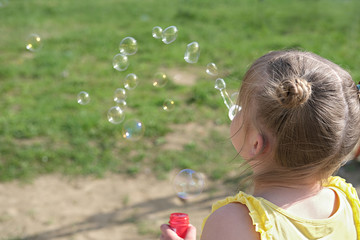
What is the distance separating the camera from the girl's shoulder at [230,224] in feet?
3.89

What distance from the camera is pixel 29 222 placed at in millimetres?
3160

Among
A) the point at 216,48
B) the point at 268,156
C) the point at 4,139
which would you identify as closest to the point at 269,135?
the point at 268,156

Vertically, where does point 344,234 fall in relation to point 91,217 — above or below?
below

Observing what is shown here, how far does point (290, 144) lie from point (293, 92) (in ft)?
0.49

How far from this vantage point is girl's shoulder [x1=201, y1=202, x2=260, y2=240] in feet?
3.89

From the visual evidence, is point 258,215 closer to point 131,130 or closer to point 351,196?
point 351,196

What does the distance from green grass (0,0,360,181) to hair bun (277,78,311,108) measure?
66 centimetres

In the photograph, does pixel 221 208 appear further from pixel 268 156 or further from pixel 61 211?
pixel 61 211

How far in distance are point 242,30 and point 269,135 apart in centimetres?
637

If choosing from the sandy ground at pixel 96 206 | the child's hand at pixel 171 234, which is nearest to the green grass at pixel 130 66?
the sandy ground at pixel 96 206

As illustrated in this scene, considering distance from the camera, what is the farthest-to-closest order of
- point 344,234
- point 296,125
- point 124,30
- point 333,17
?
point 333,17 < point 124,30 < point 344,234 < point 296,125

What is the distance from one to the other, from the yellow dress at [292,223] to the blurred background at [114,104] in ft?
4.39

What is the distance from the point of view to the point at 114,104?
4941 mm

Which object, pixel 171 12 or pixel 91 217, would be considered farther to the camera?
pixel 171 12
